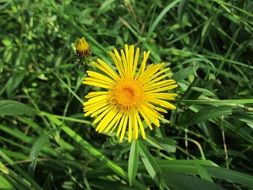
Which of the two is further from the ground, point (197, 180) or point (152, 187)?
point (197, 180)

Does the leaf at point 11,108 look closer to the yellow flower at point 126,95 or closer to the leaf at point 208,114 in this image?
the yellow flower at point 126,95

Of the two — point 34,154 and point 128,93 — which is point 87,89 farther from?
point 128,93

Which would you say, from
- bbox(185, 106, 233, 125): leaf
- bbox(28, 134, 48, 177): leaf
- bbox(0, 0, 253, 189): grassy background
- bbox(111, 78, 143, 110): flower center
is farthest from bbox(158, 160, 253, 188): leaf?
bbox(28, 134, 48, 177): leaf

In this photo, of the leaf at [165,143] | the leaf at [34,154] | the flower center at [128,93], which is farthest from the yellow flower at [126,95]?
the leaf at [34,154]

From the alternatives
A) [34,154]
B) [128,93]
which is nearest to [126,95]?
[128,93]

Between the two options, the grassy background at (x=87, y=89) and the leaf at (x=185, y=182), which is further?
the grassy background at (x=87, y=89)

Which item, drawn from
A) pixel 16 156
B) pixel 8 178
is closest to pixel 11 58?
pixel 16 156

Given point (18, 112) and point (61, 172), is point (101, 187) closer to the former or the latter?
point (61, 172)
